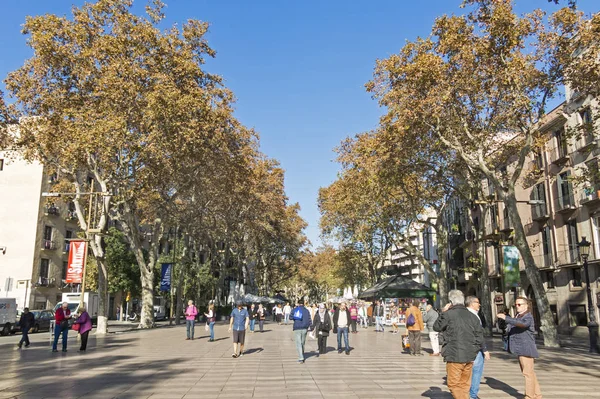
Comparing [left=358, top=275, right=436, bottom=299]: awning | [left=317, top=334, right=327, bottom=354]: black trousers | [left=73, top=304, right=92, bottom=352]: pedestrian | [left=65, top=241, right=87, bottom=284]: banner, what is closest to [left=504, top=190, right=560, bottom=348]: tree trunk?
[left=317, top=334, right=327, bottom=354]: black trousers

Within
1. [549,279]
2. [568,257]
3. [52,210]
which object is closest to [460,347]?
[568,257]

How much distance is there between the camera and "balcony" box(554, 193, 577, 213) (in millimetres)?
29031

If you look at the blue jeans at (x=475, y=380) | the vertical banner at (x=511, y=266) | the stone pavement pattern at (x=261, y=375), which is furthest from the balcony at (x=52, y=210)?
the blue jeans at (x=475, y=380)

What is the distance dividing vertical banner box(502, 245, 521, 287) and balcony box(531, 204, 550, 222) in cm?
1165

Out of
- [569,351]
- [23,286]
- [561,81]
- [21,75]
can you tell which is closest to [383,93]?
[561,81]

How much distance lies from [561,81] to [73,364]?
57.7ft

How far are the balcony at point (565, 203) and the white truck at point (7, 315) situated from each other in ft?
105

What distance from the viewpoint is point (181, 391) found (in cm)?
899

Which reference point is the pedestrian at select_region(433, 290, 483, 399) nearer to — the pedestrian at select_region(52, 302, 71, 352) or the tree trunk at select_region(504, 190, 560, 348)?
the tree trunk at select_region(504, 190, 560, 348)

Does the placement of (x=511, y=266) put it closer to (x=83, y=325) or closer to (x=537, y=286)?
(x=537, y=286)

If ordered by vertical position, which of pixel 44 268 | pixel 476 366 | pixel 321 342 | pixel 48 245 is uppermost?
pixel 48 245

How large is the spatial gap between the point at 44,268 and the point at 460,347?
4301 centimetres

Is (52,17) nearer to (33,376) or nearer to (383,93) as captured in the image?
(383,93)

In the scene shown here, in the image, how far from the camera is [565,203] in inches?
1178
